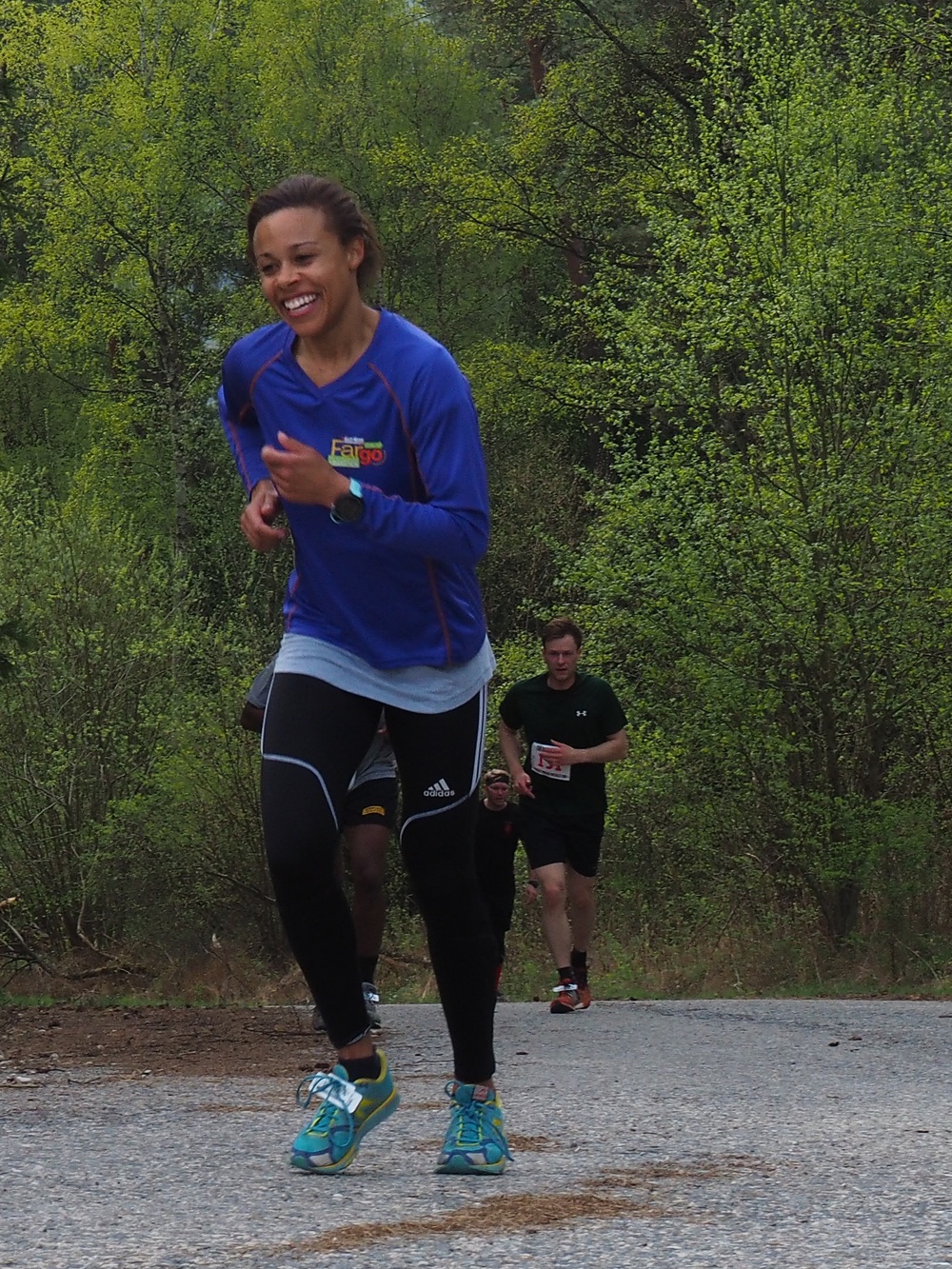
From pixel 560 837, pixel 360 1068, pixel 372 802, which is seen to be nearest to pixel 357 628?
pixel 360 1068

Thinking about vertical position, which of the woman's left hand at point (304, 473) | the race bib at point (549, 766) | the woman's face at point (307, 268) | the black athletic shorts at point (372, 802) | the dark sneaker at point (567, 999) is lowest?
the dark sneaker at point (567, 999)

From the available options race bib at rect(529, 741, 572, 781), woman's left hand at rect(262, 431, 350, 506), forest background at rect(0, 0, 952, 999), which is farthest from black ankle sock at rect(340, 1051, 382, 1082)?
forest background at rect(0, 0, 952, 999)

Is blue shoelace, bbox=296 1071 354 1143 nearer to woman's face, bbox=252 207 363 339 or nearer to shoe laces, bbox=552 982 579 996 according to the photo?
woman's face, bbox=252 207 363 339

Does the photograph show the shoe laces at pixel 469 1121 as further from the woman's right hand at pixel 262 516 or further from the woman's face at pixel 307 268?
A: the woman's face at pixel 307 268

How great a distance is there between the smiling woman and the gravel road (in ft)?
1.12

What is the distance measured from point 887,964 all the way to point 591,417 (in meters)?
17.9

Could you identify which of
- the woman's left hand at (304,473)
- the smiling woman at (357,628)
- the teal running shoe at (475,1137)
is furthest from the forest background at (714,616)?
the woman's left hand at (304,473)

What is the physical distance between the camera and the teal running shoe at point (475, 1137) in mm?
4547

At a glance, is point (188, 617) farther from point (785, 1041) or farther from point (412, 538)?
point (412, 538)

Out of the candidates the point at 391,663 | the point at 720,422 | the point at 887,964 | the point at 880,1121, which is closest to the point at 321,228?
the point at 391,663

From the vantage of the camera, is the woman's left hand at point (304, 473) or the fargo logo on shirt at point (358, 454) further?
the fargo logo on shirt at point (358, 454)

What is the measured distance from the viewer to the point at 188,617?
2169 cm

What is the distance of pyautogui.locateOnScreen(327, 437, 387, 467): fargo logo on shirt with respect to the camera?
Answer: 4.42 m

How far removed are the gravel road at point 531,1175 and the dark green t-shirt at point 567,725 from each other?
3.29 meters
